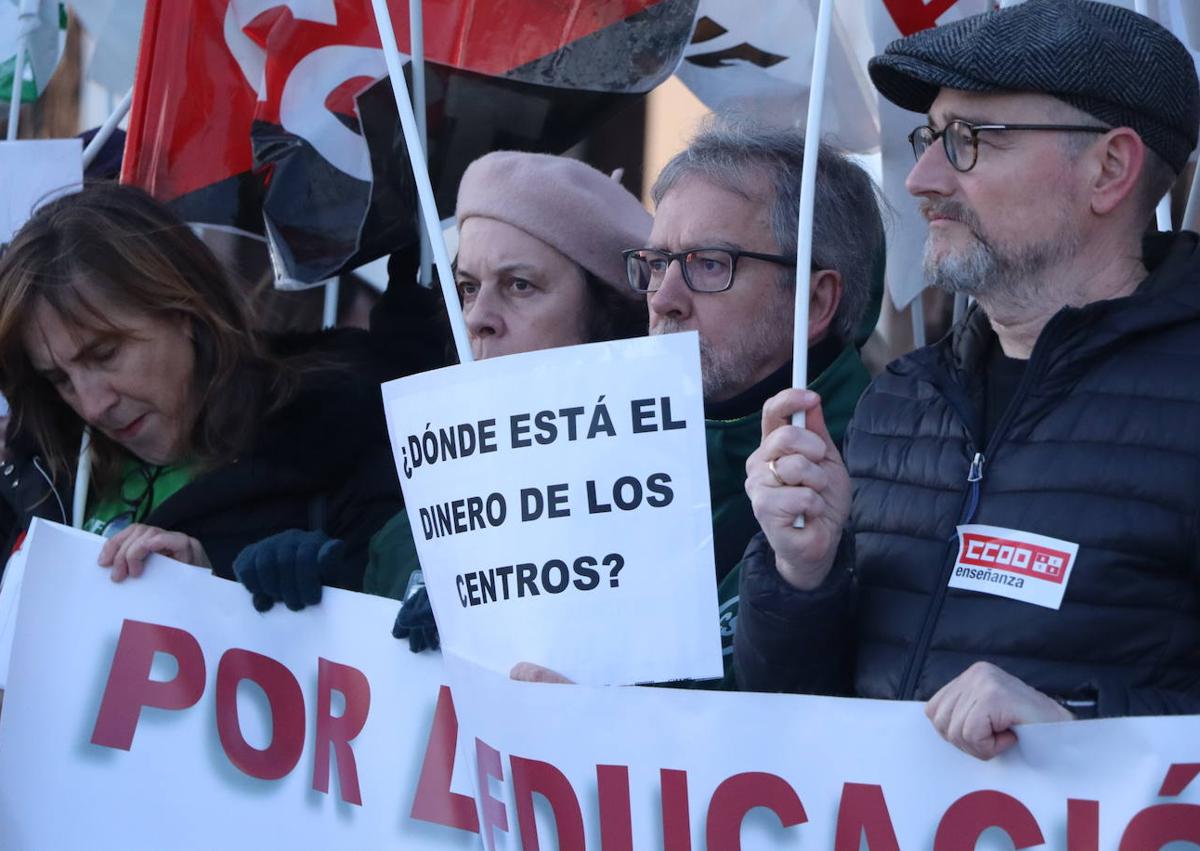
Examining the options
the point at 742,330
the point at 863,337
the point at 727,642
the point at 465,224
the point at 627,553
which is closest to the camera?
the point at 627,553

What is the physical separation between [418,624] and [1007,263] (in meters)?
0.96

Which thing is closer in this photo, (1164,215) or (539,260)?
(1164,215)

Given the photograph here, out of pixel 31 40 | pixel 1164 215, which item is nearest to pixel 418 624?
pixel 1164 215

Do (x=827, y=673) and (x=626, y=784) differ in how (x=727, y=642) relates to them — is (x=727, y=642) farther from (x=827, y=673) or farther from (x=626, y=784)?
(x=626, y=784)

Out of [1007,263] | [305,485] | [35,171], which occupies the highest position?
[35,171]

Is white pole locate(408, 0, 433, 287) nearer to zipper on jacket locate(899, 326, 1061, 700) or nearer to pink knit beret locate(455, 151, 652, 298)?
pink knit beret locate(455, 151, 652, 298)

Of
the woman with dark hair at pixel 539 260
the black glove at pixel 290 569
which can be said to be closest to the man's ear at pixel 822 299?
the woman with dark hair at pixel 539 260

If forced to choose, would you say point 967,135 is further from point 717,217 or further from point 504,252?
point 504,252

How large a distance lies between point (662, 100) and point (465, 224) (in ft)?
10.2

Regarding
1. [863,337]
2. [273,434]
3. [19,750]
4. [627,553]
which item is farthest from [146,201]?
[627,553]

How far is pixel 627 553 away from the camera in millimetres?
2051

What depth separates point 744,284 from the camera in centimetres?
278

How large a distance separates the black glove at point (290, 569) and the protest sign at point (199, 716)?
0.03 meters

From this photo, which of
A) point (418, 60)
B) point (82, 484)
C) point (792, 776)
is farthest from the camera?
point (418, 60)
